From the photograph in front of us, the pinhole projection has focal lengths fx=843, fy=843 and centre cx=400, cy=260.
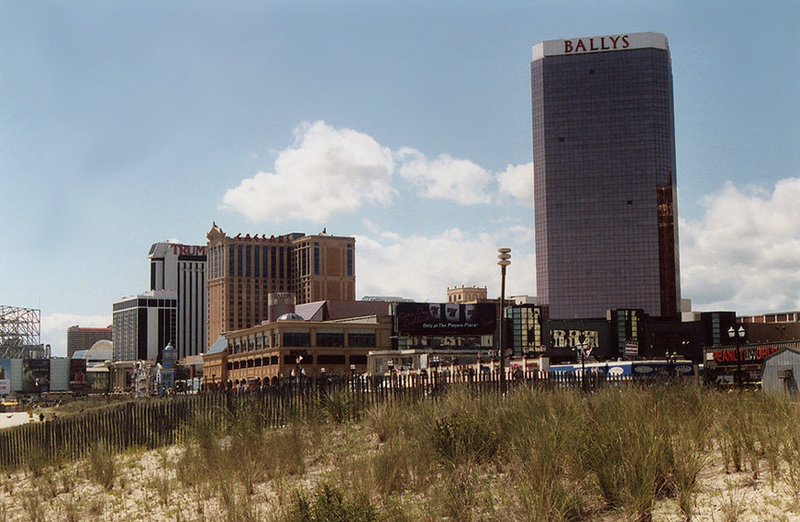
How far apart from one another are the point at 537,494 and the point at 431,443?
4.05 meters

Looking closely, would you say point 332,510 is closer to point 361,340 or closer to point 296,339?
point 296,339

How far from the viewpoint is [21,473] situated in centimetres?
2698

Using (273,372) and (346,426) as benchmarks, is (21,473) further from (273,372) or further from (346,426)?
(273,372)

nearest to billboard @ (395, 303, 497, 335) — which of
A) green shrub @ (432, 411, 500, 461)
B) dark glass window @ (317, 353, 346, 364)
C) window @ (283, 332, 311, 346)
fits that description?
dark glass window @ (317, 353, 346, 364)

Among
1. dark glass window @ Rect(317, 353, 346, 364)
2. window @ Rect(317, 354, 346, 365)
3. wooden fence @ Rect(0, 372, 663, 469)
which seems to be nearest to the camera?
wooden fence @ Rect(0, 372, 663, 469)

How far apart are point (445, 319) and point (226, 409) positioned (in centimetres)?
11050

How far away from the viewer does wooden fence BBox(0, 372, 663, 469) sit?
23.2 m

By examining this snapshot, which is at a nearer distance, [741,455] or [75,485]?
[741,455]

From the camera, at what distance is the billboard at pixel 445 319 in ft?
430

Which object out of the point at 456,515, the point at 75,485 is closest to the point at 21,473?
the point at 75,485

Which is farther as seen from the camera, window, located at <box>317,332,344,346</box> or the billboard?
the billboard

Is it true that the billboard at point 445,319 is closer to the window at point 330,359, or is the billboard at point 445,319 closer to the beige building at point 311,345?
the beige building at point 311,345

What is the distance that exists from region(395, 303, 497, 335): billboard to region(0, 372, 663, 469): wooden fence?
101800 mm

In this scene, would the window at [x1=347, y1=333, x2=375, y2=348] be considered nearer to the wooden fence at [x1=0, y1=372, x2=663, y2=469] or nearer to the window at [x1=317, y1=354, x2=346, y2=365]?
the window at [x1=317, y1=354, x2=346, y2=365]
